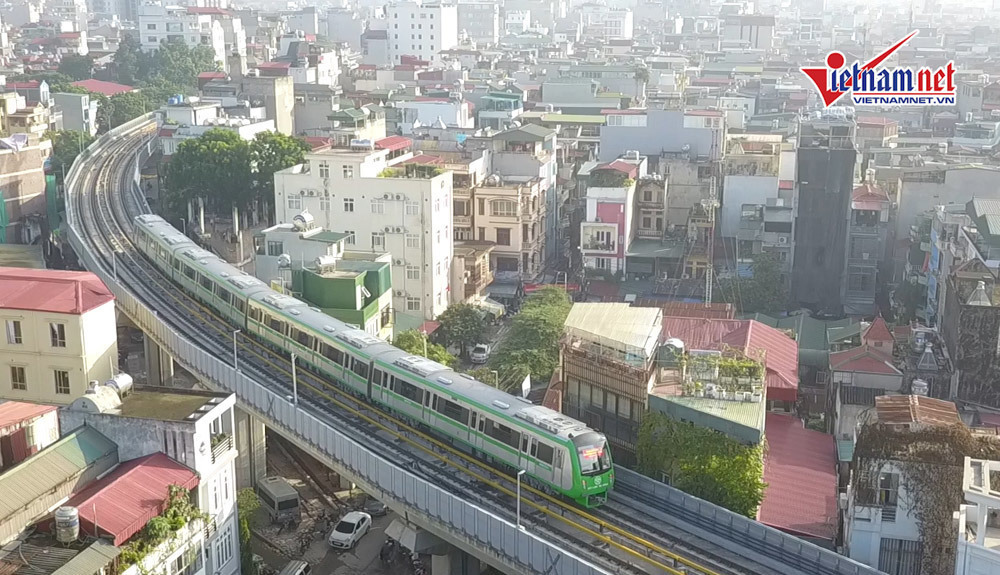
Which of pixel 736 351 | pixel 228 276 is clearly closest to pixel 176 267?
pixel 228 276

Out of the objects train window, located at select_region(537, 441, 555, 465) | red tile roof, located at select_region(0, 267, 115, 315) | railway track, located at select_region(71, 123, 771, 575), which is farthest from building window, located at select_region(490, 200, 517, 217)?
train window, located at select_region(537, 441, 555, 465)

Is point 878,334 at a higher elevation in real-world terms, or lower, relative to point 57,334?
lower

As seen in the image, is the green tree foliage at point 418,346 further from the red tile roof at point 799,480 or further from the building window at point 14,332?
the building window at point 14,332

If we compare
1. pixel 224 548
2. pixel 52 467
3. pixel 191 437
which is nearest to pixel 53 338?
pixel 52 467

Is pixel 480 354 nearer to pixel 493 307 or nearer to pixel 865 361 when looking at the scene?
pixel 493 307

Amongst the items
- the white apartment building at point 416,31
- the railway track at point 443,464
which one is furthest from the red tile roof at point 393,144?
the white apartment building at point 416,31

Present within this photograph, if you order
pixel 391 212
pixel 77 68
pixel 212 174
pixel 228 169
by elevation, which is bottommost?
pixel 391 212
